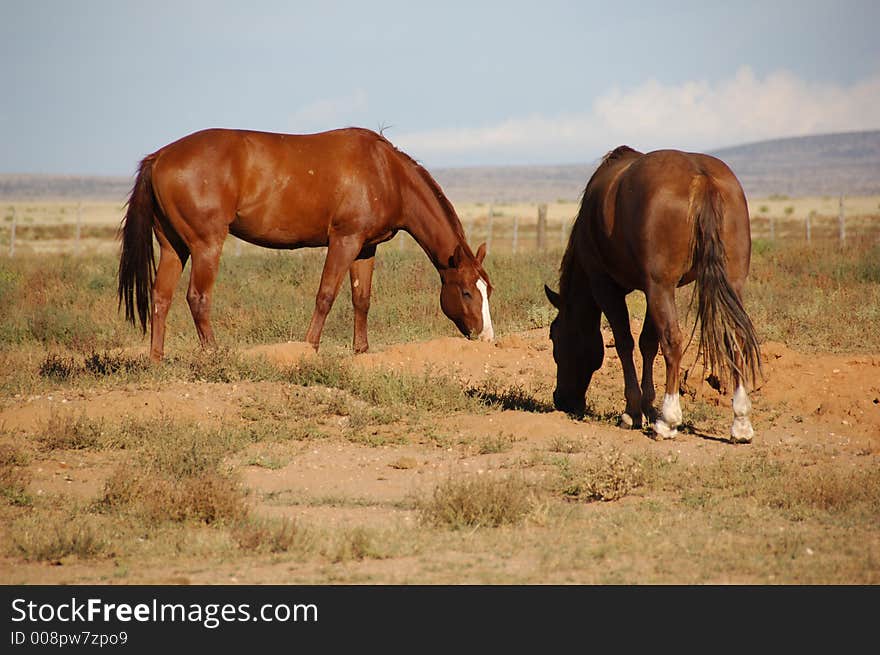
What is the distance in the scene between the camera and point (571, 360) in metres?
9.81

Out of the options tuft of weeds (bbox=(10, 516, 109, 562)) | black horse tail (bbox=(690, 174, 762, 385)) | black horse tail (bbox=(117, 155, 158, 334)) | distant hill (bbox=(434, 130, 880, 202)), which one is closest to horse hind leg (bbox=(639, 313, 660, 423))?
black horse tail (bbox=(690, 174, 762, 385))

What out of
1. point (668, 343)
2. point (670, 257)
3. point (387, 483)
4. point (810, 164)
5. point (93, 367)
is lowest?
point (387, 483)

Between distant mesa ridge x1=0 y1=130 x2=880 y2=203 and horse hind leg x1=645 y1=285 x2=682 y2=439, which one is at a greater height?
distant mesa ridge x1=0 y1=130 x2=880 y2=203

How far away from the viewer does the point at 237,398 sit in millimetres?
9500

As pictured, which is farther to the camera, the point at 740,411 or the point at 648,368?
the point at 648,368

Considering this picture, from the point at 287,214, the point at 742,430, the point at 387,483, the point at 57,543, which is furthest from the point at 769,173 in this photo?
the point at 57,543

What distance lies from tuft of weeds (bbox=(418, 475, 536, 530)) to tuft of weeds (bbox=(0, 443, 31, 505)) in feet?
9.06

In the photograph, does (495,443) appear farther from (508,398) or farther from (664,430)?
(508,398)

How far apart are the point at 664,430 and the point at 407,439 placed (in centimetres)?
214

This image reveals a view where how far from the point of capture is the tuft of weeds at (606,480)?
698 cm

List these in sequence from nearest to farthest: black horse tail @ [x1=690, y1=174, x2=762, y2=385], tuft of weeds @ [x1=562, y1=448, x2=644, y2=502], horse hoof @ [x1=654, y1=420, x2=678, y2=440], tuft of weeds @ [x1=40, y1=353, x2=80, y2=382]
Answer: tuft of weeds @ [x1=562, y1=448, x2=644, y2=502] < black horse tail @ [x1=690, y1=174, x2=762, y2=385] < horse hoof @ [x1=654, y1=420, x2=678, y2=440] < tuft of weeds @ [x1=40, y1=353, x2=80, y2=382]

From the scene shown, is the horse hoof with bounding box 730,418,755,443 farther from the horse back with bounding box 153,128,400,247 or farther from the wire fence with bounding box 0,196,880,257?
the wire fence with bounding box 0,196,880,257

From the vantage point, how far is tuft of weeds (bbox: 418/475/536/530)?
21.0ft
